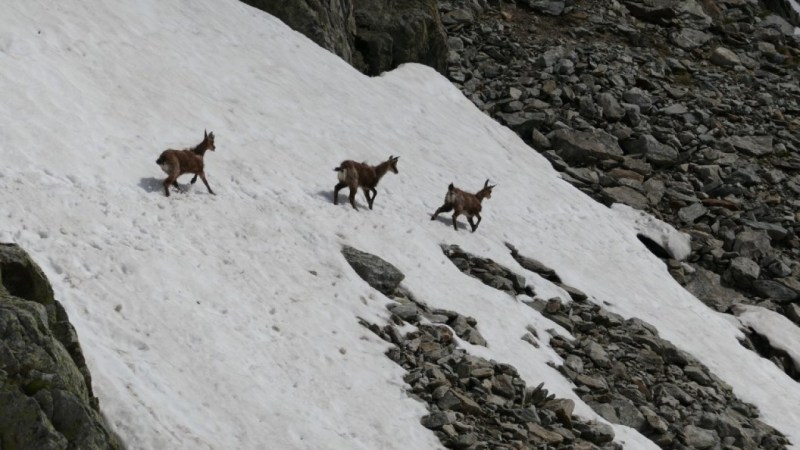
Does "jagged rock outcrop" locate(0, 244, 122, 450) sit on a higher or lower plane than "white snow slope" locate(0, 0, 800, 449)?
higher

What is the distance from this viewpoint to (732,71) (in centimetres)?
5216

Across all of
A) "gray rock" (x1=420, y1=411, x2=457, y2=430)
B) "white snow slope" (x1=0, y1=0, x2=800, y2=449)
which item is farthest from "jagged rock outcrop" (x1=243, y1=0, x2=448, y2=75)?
"gray rock" (x1=420, y1=411, x2=457, y2=430)

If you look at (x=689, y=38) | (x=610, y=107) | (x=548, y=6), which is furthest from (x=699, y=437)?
(x=689, y=38)

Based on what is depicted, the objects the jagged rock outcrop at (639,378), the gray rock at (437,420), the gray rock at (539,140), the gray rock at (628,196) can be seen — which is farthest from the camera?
the gray rock at (539,140)

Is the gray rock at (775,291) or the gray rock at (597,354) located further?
the gray rock at (775,291)

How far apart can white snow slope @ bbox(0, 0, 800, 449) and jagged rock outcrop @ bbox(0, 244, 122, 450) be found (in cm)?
183

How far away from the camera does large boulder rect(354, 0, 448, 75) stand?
38219 mm

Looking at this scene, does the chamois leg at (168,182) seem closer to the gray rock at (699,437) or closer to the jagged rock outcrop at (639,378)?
the jagged rock outcrop at (639,378)

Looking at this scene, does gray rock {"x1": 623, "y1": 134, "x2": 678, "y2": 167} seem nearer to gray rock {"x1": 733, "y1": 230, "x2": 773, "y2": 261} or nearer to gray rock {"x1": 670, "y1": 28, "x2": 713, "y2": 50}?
gray rock {"x1": 733, "y1": 230, "x2": 773, "y2": 261}

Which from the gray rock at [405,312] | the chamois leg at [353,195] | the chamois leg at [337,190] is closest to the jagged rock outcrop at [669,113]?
the chamois leg at [353,195]

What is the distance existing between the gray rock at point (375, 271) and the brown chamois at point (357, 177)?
3.13 metres

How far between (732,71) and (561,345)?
3520 centimetres

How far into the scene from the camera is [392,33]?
38.8 metres

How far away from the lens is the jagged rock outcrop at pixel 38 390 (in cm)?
912
